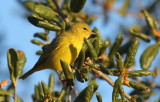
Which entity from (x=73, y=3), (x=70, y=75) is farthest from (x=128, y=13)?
(x=70, y=75)

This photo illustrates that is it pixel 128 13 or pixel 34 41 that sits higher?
pixel 128 13

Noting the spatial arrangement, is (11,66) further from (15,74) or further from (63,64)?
(63,64)

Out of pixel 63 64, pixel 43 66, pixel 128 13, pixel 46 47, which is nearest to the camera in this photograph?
pixel 63 64

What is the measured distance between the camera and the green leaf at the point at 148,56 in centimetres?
478

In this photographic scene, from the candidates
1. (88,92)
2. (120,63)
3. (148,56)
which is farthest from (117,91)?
(148,56)

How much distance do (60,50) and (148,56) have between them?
1.21m

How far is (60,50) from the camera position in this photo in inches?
202

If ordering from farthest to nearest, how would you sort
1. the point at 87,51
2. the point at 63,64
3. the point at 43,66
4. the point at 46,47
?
the point at 43,66 < the point at 46,47 < the point at 87,51 < the point at 63,64

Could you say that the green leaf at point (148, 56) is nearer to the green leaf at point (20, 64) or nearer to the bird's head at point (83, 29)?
the bird's head at point (83, 29)

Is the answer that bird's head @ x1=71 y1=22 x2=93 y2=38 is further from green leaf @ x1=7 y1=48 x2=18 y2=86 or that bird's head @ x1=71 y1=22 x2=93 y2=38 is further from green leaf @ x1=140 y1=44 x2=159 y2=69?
green leaf @ x1=7 y1=48 x2=18 y2=86

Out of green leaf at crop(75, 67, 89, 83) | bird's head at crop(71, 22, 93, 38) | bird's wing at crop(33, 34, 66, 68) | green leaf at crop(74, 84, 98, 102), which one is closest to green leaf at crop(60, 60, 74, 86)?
green leaf at crop(75, 67, 89, 83)

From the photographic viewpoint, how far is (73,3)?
4027mm

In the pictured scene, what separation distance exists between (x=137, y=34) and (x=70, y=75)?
5.68 feet

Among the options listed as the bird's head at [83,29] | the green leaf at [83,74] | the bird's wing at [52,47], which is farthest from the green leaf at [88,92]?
the bird's head at [83,29]
